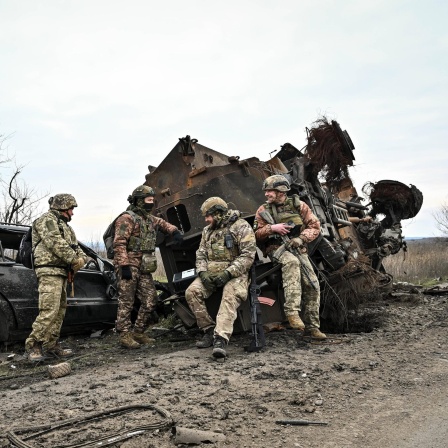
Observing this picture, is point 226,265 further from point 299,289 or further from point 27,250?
point 27,250

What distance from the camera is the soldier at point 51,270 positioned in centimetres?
606

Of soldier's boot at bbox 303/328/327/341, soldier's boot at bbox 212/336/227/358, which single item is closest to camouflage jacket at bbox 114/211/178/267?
soldier's boot at bbox 212/336/227/358

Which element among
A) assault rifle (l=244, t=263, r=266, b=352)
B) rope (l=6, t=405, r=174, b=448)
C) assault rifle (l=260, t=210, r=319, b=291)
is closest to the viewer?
rope (l=6, t=405, r=174, b=448)

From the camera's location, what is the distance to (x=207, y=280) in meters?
6.12

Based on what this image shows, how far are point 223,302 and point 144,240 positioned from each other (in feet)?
4.68

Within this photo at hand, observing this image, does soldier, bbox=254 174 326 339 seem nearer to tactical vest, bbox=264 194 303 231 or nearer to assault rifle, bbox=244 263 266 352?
tactical vest, bbox=264 194 303 231

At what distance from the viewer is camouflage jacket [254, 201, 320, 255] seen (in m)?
6.57

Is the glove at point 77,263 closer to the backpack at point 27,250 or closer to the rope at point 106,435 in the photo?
the backpack at point 27,250

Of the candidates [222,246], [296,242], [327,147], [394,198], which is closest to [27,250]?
[222,246]

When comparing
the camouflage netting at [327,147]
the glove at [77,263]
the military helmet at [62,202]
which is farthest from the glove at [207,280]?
the camouflage netting at [327,147]

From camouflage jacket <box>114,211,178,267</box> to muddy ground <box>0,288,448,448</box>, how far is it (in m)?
1.05

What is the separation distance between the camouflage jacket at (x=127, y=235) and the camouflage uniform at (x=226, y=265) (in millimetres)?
833

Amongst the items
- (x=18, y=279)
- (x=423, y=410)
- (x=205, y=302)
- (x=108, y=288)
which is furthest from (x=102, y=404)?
(x=108, y=288)

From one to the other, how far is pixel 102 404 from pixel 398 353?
3.06 m
